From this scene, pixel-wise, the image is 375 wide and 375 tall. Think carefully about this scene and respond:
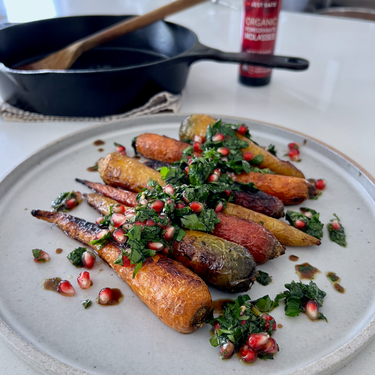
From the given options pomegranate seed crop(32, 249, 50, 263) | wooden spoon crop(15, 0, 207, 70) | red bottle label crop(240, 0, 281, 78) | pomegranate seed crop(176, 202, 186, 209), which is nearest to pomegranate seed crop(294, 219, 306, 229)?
pomegranate seed crop(176, 202, 186, 209)

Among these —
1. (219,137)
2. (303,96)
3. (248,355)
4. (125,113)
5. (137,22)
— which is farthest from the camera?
(303,96)

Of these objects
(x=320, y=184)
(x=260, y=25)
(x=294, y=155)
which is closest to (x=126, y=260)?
(x=320, y=184)

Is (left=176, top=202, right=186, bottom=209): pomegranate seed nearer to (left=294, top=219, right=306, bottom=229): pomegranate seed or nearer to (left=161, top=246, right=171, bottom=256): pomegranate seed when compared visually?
(left=161, top=246, right=171, bottom=256): pomegranate seed

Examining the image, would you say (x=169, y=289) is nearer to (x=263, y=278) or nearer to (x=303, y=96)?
(x=263, y=278)

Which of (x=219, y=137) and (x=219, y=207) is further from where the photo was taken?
(x=219, y=137)

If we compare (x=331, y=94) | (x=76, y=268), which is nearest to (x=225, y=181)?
(x=76, y=268)

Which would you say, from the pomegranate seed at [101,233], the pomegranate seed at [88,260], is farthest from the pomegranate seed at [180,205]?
the pomegranate seed at [88,260]
